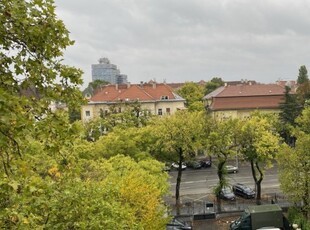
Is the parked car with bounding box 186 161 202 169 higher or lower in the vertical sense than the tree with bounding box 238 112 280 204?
lower

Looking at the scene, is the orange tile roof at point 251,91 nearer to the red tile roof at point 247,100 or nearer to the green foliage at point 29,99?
the red tile roof at point 247,100

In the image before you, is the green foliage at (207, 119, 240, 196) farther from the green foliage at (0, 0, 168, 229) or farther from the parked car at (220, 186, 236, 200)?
the green foliage at (0, 0, 168, 229)

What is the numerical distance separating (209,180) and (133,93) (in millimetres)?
21374

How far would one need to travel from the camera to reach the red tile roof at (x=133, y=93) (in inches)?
1989

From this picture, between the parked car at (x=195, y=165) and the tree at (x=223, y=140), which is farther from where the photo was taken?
the parked car at (x=195, y=165)

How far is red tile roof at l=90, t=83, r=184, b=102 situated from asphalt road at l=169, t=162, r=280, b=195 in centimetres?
1576

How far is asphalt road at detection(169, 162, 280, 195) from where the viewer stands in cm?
2981

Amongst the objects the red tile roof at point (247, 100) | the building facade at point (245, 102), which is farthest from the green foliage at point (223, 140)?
the red tile roof at point (247, 100)

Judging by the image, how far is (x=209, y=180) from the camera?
3297 cm

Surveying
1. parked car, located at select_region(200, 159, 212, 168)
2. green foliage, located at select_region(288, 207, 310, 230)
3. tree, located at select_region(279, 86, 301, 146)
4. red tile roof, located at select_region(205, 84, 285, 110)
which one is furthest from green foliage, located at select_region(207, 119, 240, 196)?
red tile roof, located at select_region(205, 84, 285, 110)

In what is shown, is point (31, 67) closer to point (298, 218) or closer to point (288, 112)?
point (298, 218)

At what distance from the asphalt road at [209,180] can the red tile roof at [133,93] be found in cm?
1576

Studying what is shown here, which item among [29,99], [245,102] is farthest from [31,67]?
[245,102]

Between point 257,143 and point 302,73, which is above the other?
point 302,73
